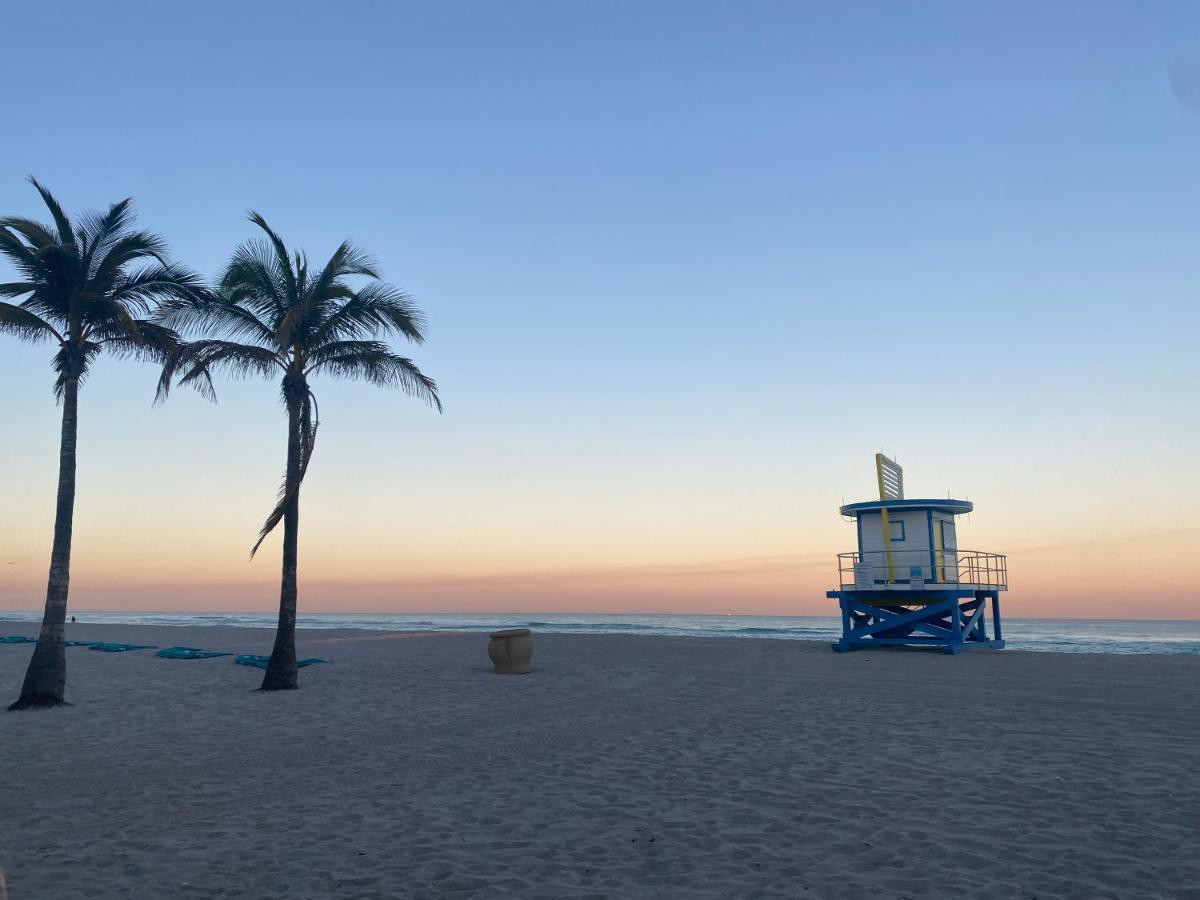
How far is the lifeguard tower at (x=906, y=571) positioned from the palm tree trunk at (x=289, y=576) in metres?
18.1

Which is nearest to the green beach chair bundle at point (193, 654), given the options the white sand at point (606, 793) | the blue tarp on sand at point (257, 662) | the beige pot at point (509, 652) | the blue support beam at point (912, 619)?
the blue tarp on sand at point (257, 662)

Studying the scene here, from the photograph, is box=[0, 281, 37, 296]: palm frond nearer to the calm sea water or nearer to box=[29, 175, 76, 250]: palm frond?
box=[29, 175, 76, 250]: palm frond

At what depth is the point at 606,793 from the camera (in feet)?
27.5

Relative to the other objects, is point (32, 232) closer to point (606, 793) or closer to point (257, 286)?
point (257, 286)

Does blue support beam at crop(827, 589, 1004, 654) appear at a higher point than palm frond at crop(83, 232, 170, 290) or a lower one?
lower

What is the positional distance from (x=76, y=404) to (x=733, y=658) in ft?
62.3

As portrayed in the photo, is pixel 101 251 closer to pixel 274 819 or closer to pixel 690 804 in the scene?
pixel 274 819

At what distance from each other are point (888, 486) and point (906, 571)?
310 cm

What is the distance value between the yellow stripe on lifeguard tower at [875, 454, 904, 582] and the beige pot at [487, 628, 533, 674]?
41.4 feet

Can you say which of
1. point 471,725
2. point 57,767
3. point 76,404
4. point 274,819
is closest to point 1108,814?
point 274,819

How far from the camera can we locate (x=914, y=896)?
5.48m

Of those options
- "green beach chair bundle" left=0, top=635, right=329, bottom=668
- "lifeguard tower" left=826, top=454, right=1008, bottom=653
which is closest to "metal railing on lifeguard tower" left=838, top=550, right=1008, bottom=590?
"lifeguard tower" left=826, top=454, right=1008, bottom=653

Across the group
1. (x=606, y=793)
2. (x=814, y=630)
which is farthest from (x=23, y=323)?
(x=814, y=630)

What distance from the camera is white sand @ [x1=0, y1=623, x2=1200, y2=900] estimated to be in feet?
19.5
